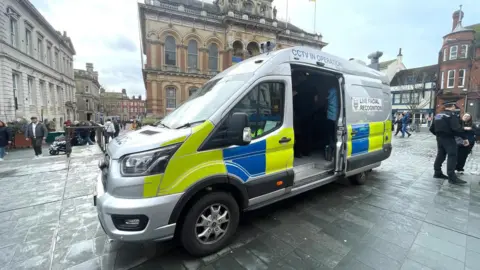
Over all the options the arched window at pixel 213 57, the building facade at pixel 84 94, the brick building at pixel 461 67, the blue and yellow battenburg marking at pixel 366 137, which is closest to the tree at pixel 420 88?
the brick building at pixel 461 67

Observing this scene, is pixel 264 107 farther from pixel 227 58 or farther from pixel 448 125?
pixel 227 58

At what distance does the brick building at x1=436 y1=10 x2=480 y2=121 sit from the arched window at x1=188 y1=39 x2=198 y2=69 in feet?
105

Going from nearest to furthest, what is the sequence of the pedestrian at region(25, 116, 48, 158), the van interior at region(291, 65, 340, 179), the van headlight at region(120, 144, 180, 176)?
1. the van headlight at region(120, 144, 180, 176)
2. the van interior at region(291, 65, 340, 179)
3. the pedestrian at region(25, 116, 48, 158)

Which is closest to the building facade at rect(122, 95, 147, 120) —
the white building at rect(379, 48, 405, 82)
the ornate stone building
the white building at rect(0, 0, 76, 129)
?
the white building at rect(0, 0, 76, 129)

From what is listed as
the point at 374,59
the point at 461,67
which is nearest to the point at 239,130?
the point at 374,59

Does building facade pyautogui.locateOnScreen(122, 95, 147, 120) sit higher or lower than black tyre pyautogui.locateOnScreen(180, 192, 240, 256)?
higher

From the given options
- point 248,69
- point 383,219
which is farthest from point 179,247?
point 383,219

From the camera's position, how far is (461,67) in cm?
2569

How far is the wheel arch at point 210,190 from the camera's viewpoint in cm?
216

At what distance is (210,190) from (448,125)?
589 centimetres

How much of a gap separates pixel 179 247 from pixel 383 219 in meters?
3.12

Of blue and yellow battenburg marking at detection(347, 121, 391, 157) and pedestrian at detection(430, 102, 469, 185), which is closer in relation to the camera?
blue and yellow battenburg marking at detection(347, 121, 391, 157)

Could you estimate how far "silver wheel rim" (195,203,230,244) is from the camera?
94.4 inches

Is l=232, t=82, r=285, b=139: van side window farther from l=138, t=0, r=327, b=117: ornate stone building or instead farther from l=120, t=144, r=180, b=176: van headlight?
l=138, t=0, r=327, b=117: ornate stone building
